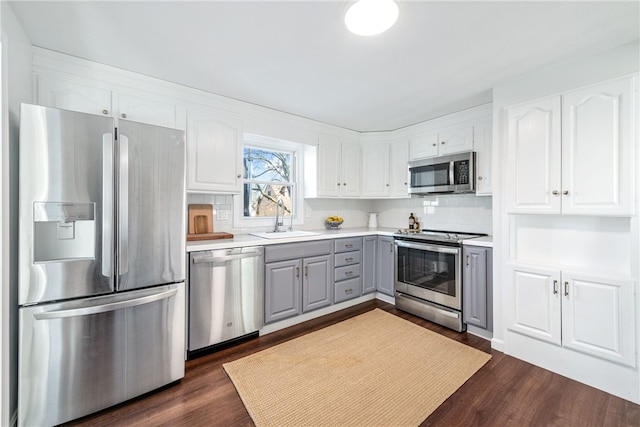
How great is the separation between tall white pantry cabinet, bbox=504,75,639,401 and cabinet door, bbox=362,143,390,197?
164 cm

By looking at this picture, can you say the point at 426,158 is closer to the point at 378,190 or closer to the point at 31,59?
the point at 378,190

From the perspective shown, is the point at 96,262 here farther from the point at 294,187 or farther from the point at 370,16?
the point at 294,187

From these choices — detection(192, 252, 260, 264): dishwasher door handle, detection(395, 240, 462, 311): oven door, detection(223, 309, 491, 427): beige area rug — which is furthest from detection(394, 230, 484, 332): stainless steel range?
detection(192, 252, 260, 264): dishwasher door handle

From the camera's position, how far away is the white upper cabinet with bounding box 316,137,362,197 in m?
3.54

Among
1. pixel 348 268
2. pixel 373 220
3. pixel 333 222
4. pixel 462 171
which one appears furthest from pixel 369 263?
pixel 462 171

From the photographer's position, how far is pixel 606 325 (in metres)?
1.89

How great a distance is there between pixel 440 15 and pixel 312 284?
247 cm

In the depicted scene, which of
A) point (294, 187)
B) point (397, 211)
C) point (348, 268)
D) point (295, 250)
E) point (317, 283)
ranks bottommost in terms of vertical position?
point (317, 283)

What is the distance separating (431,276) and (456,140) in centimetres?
155

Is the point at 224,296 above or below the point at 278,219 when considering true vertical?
below

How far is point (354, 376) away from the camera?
6.55 ft

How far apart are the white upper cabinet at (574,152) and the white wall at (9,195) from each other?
337cm

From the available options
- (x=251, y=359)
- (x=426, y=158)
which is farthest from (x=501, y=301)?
(x=251, y=359)

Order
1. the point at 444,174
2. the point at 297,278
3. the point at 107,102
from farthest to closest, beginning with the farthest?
the point at 444,174 < the point at 297,278 < the point at 107,102
